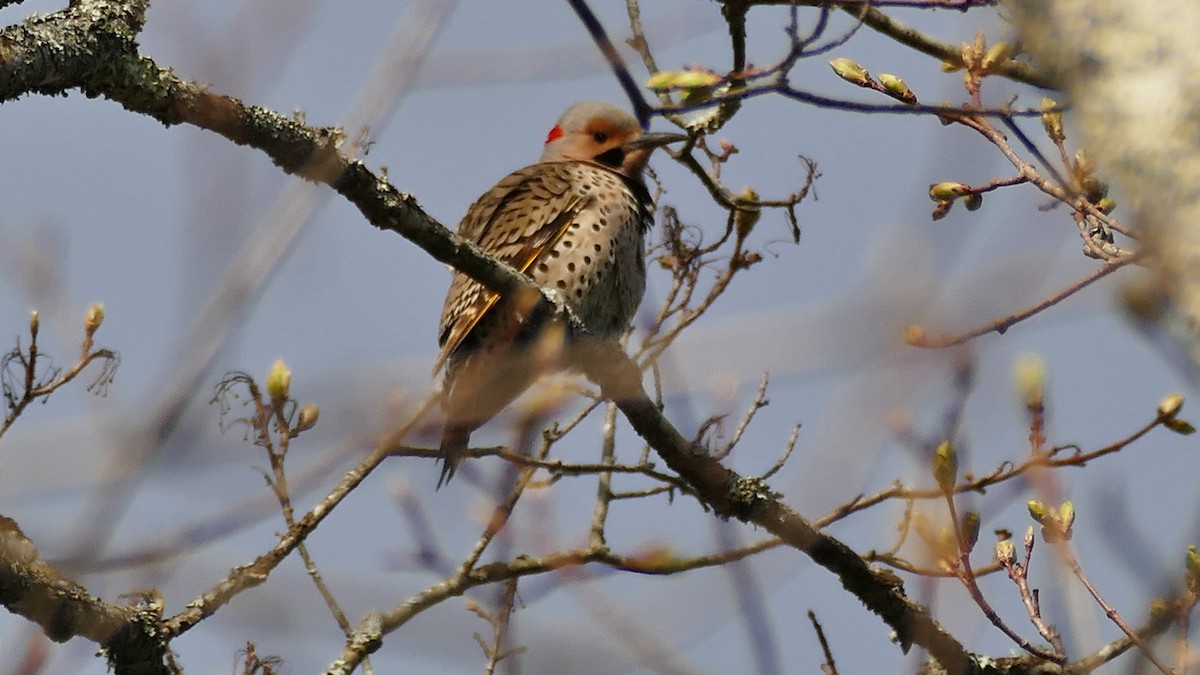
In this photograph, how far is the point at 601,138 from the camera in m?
7.18

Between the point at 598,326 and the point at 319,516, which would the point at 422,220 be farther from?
the point at 598,326

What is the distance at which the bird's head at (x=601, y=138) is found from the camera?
695 centimetres

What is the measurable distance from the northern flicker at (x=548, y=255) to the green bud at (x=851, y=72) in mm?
1215

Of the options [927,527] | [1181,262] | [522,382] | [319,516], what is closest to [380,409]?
[1181,262]

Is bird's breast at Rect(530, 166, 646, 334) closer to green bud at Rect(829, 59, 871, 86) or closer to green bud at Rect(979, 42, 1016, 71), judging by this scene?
green bud at Rect(829, 59, 871, 86)

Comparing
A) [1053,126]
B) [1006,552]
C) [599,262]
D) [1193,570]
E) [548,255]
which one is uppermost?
[548,255]

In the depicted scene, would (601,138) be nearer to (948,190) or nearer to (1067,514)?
(948,190)

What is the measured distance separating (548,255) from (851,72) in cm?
210

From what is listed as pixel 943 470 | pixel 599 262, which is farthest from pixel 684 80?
pixel 599 262

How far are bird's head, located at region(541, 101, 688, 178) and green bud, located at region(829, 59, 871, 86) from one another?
105 inches

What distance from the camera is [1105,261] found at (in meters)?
3.67

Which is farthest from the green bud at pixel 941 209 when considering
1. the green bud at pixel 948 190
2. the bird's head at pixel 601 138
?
the bird's head at pixel 601 138

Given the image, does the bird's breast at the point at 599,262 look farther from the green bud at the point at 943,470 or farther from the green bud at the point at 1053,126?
the green bud at the point at 943,470

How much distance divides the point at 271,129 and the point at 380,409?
1.66 metres
